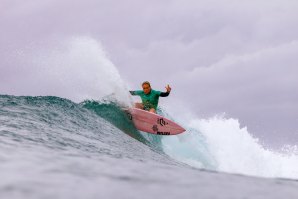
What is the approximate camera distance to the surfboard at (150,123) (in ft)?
44.1

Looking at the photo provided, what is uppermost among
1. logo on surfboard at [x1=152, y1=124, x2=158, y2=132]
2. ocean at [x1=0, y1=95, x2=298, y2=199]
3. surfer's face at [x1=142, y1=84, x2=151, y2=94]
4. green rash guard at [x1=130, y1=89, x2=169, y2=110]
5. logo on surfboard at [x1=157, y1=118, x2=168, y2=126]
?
surfer's face at [x1=142, y1=84, x2=151, y2=94]

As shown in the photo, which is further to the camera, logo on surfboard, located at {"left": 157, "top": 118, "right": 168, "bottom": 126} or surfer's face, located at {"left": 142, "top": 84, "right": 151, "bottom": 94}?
surfer's face, located at {"left": 142, "top": 84, "right": 151, "bottom": 94}

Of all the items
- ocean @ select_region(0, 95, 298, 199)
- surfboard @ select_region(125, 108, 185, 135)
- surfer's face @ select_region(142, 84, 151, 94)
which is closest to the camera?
ocean @ select_region(0, 95, 298, 199)

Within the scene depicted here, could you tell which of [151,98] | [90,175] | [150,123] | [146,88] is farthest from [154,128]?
[90,175]

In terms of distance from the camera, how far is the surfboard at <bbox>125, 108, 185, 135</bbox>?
44.1ft

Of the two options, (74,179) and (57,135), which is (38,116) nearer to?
(57,135)

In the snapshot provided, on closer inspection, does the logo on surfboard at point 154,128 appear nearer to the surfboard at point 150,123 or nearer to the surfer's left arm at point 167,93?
the surfboard at point 150,123

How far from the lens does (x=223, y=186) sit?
167 inches

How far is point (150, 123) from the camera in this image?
44.2 feet

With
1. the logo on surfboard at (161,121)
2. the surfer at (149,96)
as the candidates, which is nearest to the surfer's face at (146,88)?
the surfer at (149,96)

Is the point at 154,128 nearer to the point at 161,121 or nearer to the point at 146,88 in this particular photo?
the point at 161,121

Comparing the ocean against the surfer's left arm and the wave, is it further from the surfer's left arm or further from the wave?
the surfer's left arm

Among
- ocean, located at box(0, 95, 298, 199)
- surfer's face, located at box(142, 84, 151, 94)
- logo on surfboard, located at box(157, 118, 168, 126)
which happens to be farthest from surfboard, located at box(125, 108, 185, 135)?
ocean, located at box(0, 95, 298, 199)

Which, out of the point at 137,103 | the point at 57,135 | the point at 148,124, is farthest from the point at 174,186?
the point at 137,103
